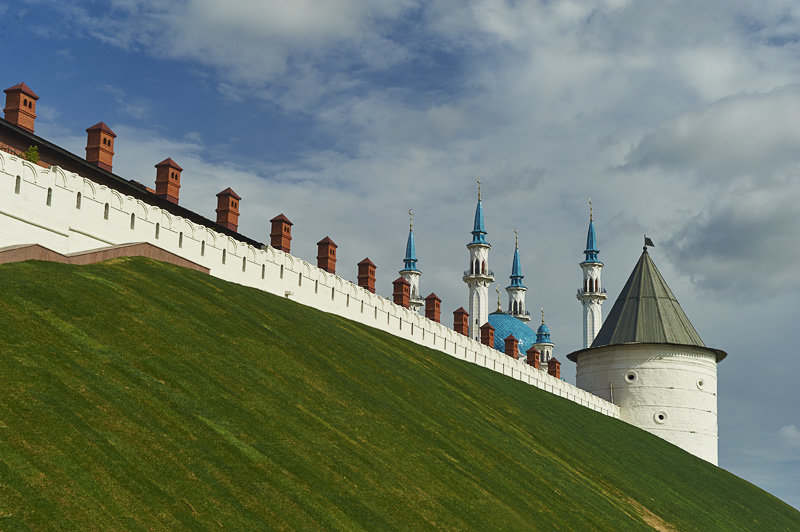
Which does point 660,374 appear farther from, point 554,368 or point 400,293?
point 400,293

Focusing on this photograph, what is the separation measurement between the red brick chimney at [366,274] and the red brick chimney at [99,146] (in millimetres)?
16727

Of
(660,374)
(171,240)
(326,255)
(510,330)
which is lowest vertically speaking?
(660,374)

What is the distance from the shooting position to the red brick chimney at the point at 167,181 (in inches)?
1613

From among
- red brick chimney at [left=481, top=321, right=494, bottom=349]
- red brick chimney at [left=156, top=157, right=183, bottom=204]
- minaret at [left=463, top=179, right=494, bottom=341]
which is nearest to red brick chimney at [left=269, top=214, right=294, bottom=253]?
red brick chimney at [left=156, top=157, right=183, bottom=204]

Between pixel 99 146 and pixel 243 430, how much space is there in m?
20.6

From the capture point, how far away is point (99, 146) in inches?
1501

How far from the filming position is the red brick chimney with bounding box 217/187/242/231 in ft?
144

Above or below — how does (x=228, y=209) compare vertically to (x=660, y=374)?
above

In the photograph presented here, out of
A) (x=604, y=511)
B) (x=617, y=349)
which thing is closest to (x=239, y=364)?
(x=604, y=511)

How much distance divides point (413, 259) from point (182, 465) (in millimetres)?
94181

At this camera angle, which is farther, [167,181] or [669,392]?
[669,392]

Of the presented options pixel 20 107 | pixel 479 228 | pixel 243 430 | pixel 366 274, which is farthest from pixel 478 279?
pixel 243 430

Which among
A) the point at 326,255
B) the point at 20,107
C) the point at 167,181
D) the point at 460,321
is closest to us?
the point at 20,107

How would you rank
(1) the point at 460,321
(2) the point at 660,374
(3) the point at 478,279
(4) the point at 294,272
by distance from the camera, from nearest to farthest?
1. (4) the point at 294,272
2. (1) the point at 460,321
3. (2) the point at 660,374
4. (3) the point at 478,279
